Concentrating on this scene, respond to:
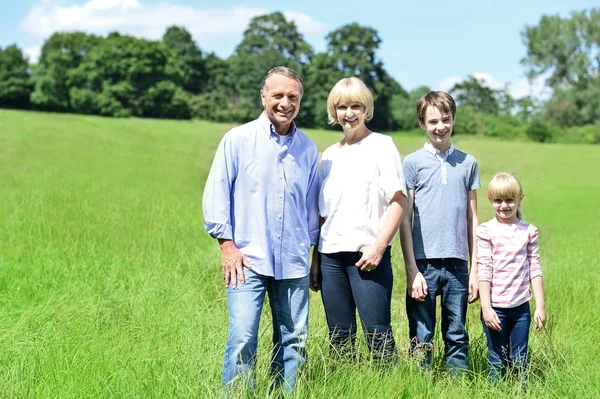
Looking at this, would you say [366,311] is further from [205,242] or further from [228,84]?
[228,84]

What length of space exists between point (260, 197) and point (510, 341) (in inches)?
71.2

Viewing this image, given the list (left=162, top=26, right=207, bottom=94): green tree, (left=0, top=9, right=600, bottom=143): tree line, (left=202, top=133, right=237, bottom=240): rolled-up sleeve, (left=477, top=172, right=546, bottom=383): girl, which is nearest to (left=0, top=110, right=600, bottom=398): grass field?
(left=477, top=172, right=546, bottom=383): girl

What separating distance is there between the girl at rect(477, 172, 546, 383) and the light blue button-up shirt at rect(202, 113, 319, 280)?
114cm

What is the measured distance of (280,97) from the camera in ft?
11.7

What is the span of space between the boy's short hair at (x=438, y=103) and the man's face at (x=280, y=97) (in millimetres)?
921

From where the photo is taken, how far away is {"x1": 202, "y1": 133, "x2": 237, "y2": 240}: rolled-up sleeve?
3.49 meters

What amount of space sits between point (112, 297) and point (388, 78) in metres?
71.4

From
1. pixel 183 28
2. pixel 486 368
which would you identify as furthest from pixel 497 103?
pixel 486 368

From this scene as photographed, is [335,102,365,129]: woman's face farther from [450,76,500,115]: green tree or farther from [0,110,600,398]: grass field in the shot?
[450,76,500,115]: green tree

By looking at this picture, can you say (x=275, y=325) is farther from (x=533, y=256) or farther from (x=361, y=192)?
(x=533, y=256)

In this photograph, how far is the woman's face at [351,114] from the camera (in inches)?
147

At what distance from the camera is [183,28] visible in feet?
270

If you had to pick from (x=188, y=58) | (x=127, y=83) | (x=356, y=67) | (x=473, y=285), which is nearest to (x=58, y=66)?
(x=127, y=83)

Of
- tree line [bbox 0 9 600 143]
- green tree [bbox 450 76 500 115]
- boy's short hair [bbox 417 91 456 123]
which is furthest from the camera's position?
green tree [bbox 450 76 500 115]
